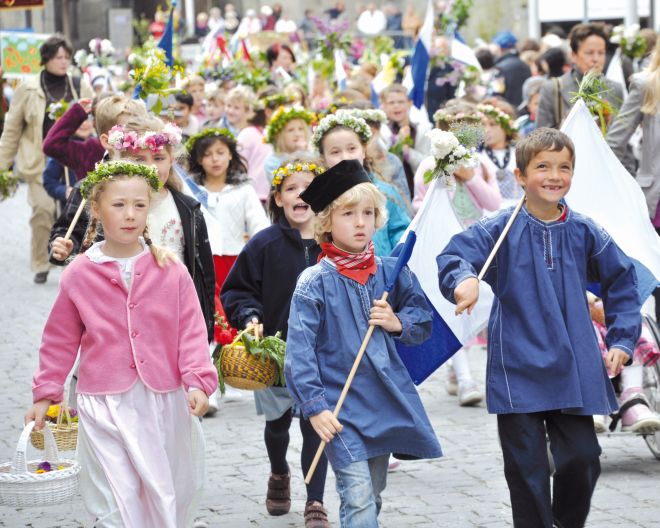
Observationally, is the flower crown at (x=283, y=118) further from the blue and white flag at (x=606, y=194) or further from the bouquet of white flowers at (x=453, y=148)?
the bouquet of white flowers at (x=453, y=148)

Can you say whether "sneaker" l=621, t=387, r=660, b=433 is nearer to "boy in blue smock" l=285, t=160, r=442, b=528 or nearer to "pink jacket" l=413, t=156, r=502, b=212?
"boy in blue smock" l=285, t=160, r=442, b=528

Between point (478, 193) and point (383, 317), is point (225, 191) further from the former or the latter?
point (383, 317)

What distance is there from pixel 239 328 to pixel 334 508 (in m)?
1.02

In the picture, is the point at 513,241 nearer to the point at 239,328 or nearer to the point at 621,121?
the point at 239,328

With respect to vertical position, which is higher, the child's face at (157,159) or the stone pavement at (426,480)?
the child's face at (157,159)

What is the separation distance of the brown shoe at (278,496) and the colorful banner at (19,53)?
11.8 metres

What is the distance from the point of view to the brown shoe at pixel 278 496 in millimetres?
6645

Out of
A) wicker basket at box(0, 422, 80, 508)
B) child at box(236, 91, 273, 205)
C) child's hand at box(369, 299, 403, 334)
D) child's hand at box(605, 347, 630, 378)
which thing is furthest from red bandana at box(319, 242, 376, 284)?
child at box(236, 91, 273, 205)

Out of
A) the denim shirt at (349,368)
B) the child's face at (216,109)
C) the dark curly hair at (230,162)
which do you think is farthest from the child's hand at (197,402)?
the child's face at (216,109)

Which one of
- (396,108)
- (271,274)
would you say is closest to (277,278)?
(271,274)

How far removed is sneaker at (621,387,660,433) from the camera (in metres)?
7.06

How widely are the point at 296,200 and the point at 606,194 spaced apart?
142 centimetres

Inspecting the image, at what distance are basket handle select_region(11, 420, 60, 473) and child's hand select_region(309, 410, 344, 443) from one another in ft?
3.61

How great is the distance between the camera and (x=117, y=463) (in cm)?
527
